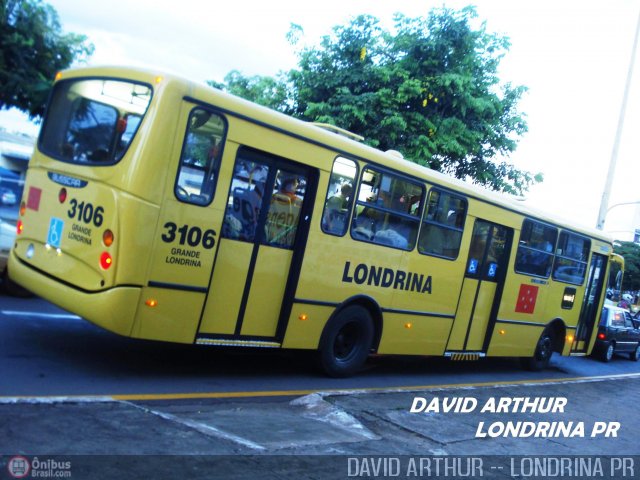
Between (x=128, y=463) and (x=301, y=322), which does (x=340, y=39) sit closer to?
(x=301, y=322)

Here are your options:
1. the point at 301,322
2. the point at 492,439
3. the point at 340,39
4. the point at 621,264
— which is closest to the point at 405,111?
the point at 340,39

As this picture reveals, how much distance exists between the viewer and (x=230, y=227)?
7.21 m

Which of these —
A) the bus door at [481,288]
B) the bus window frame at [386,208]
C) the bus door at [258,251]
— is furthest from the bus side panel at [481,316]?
the bus door at [258,251]

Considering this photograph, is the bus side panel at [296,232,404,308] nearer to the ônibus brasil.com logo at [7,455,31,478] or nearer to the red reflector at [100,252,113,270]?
the red reflector at [100,252,113,270]

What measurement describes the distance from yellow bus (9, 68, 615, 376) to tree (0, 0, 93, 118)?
614 centimetres

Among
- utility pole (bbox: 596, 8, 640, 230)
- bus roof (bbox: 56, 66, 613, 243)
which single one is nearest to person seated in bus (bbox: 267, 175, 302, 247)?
bus roof (bbox: 56, 66, 613, 243)

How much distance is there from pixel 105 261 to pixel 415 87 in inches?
505

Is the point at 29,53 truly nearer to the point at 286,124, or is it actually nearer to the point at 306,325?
the point at 286,124

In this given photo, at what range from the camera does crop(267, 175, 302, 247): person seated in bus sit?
7676 mm

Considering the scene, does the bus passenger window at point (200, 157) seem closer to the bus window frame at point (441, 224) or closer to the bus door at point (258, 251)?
the bus door at point (258, 251)

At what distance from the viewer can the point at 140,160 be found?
6383 millimetres

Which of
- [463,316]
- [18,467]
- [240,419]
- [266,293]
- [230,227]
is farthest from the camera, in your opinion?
[463,316]

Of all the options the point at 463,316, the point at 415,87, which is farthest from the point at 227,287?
the point at 415,87

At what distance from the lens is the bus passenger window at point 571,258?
1316 centimetres
